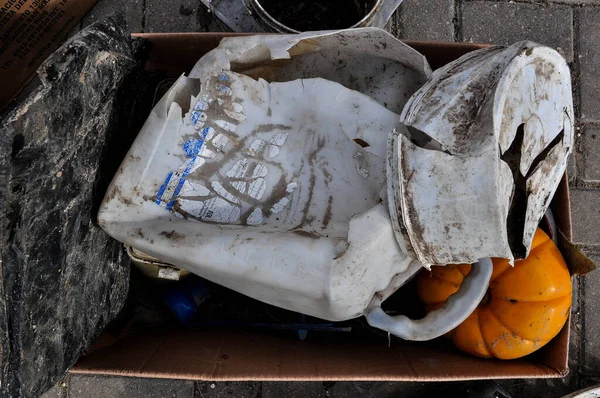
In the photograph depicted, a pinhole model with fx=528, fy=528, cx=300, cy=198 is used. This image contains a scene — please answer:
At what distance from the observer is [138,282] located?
156cm

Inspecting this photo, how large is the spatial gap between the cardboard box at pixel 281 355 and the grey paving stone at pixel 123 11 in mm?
326

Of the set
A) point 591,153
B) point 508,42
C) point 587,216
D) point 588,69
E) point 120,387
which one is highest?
point 508,42

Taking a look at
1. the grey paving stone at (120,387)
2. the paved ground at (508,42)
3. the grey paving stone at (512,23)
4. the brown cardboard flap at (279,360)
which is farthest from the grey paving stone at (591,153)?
the grey paving stone at (120,387)

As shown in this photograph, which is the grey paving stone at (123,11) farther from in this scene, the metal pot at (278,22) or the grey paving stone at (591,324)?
the grey paving stone at (591,324)

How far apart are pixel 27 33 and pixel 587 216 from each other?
6.07 feet

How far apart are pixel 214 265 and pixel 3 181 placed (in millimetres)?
398

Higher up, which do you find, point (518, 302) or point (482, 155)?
point (482, 155)

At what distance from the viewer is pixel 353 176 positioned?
1132 mm

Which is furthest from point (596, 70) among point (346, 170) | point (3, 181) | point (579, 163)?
point (3, 181)

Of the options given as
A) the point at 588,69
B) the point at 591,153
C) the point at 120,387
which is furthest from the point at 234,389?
the point at 588,69

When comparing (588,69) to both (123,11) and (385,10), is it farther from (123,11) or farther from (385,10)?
(123,11)

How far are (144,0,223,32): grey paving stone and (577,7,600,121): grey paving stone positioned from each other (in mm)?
1213

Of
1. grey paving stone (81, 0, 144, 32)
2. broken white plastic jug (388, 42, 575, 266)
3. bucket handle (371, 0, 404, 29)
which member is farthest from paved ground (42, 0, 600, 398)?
broken white plastic jug (388, 42, 575, 266)

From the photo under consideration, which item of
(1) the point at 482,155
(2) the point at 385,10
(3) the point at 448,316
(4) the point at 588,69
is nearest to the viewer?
(1) the point at 482,155
